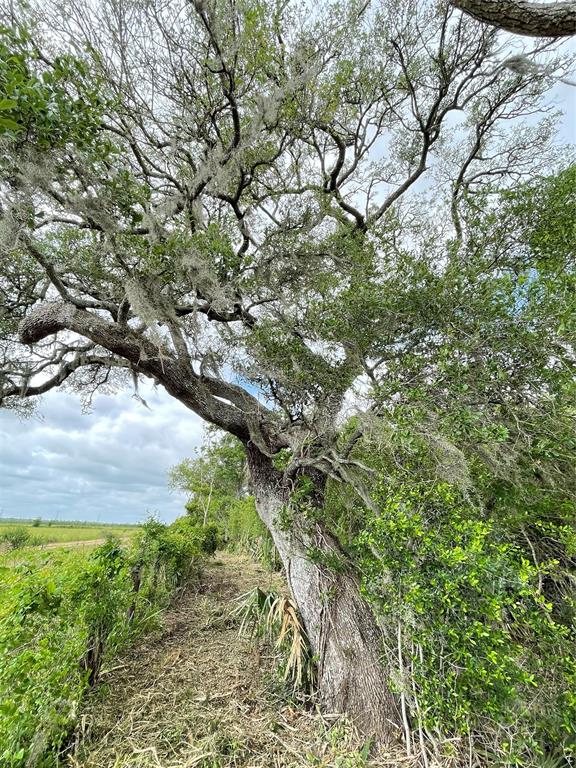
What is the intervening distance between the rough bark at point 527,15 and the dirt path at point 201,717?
15.6 feet

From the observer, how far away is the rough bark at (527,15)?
1.99 m

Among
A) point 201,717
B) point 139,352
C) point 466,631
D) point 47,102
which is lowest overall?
point 201,717

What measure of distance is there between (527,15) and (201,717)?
5112 millimetres

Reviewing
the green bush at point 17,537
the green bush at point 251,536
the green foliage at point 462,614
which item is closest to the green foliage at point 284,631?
the green foliage at point 462,614

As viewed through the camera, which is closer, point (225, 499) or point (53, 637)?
point (53, 637)

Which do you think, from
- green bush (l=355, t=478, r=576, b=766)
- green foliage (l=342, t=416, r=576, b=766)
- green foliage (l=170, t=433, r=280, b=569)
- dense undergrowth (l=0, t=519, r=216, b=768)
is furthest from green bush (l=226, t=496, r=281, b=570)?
green bush (l=355, t=478, r=576, b=766)

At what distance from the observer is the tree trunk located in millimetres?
2586

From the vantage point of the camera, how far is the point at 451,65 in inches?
176

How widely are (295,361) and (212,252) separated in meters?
1.44

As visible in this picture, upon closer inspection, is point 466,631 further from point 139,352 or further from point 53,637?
point 139,352

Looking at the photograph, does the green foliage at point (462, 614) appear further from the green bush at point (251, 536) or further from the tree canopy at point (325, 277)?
the green bush at point (251, 536)

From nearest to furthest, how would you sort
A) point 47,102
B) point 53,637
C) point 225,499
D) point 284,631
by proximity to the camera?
point 53,637
point 47,102
point 284,631
point 225,499

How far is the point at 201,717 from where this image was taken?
2.45 m

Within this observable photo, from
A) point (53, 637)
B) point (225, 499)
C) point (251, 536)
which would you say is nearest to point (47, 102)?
point (53, 637)
